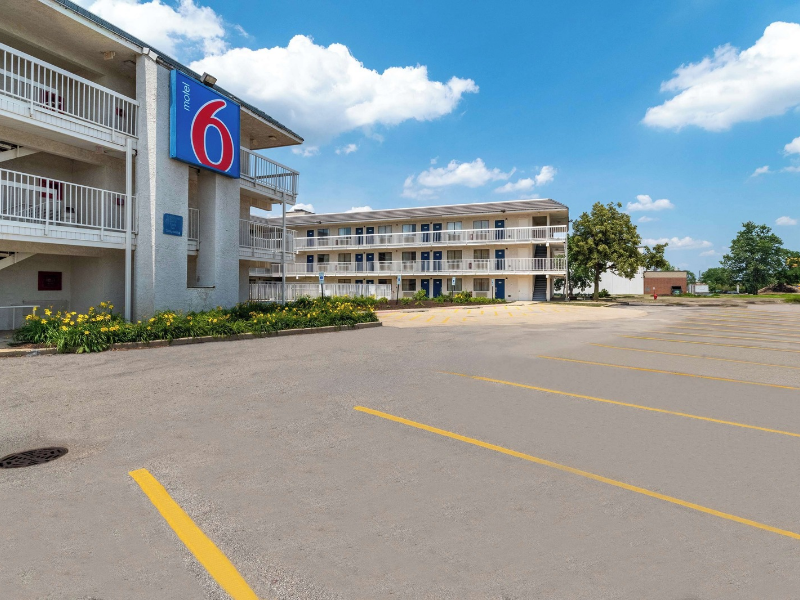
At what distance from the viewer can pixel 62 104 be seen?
43.4 feet

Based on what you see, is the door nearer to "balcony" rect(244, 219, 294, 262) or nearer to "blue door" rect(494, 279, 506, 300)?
"blue door" rect(494, 279, 506, 300)

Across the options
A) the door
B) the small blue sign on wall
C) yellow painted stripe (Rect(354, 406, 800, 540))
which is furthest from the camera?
the door

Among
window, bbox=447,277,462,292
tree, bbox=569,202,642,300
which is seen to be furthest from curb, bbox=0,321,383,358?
tree, bbox=569,202,642,300

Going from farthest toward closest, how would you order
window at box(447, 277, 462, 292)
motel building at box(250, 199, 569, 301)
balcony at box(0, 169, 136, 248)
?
window at box(447, 277, 462, 292) → motel building at box(250, 199, 569, 301) → balcony at box(0, 169, 136, 248)

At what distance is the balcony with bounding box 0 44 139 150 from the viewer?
1117 centimetres

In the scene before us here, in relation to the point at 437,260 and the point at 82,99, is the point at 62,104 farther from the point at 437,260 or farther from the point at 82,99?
the point at 437,260

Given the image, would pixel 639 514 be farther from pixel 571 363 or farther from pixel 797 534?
pixel 571 363

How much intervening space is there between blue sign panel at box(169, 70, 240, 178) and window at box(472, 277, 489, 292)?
3099 cm

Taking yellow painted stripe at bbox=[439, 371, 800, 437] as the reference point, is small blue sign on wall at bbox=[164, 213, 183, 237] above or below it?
above

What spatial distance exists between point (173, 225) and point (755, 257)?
86142 mm

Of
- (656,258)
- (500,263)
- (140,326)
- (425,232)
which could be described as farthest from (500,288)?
(140,326)

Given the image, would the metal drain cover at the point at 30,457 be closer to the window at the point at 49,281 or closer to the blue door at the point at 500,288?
the window at the point at 49,281

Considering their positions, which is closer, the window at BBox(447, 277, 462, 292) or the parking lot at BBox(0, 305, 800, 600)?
the parking lot at BBox(0, 305, 800, 600)

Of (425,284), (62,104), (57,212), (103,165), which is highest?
(62,104)
